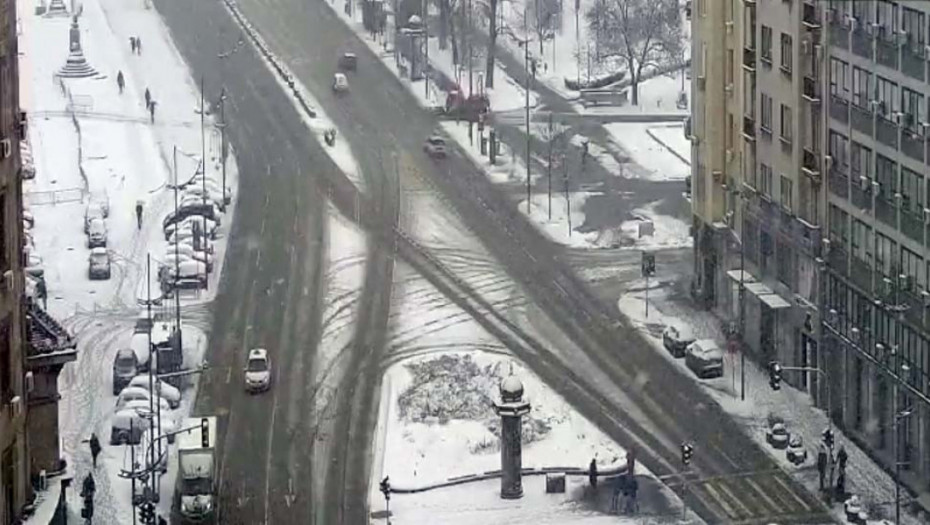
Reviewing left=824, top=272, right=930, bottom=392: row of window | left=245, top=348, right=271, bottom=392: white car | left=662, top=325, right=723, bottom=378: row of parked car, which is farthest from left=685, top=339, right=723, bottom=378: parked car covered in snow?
left=245, top=348, right=271, bottom=392: white car

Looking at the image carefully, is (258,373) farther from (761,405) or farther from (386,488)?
(761,405)

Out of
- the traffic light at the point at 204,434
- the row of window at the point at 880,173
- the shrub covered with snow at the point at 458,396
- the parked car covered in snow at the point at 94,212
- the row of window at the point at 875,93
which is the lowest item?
the shrub covered with snow at the point at 458,396

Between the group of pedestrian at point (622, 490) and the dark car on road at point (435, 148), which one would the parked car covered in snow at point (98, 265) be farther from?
the group of pedestrian at point (622, 490)

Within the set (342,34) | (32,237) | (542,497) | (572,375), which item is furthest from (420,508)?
(342,34)

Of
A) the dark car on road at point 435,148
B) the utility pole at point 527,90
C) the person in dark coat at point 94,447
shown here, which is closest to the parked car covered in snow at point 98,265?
the utility pole at point 527,90

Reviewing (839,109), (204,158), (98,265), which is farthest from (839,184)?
(204,158)

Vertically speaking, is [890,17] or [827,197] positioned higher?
[890,17]

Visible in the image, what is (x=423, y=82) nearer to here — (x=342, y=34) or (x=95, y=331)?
(x=342, y=34)

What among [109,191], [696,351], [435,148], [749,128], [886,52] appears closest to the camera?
[886,52]
